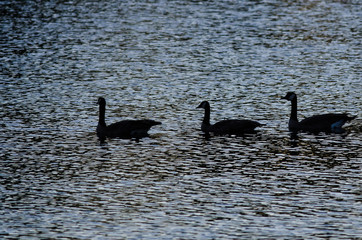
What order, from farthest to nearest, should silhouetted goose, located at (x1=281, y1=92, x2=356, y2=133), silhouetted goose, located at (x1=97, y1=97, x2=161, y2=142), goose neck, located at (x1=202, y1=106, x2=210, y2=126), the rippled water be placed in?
goose neck, located at (x1=202, y1=106, x2=210, y2=126)
silhouetted goose, located at (x1=281, y1=92, x2=356, y2=133)
silhouetted goose, located at (x1=97, y1=97, x2=161, y2=142)
the rippled water

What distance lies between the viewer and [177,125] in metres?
37.0

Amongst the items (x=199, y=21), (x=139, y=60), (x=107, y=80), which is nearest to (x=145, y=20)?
(x=199, y=21)

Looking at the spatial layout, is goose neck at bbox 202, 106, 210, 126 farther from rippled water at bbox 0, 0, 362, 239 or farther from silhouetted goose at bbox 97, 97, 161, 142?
silhouetted goose at bbox 97, 97, 161, 142

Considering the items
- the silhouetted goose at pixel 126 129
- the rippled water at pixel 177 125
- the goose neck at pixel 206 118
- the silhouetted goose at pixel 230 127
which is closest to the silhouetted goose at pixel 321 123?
the rippled water at pixel 177 125

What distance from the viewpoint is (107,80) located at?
1882 inches

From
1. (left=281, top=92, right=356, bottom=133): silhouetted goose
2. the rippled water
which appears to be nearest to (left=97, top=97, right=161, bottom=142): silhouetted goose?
the rippled water

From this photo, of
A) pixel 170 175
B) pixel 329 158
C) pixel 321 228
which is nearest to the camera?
pixel 321 228

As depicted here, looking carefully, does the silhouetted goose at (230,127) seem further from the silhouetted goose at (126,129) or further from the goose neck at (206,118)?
the silhouetted goose at (126,129)

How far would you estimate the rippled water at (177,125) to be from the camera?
23922 millimetres

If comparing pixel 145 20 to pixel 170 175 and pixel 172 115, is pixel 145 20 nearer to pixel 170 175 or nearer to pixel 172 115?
pixel 172 115

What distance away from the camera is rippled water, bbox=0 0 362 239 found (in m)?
23.9

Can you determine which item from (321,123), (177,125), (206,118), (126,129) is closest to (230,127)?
(206,118)

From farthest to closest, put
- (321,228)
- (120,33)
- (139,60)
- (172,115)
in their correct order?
(120,33) < (139,60) < (172,115) < (321,228)

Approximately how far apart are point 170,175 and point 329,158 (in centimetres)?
589
